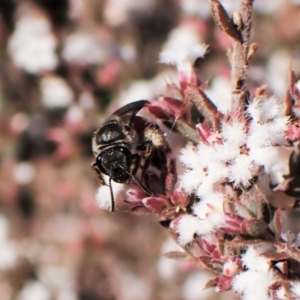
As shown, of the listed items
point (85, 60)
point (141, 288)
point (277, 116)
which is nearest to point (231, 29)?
point (277, 116)

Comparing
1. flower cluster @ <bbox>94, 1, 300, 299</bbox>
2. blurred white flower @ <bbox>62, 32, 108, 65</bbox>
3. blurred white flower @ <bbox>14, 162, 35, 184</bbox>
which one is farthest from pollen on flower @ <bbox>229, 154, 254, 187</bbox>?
blurred white flower @ <bbox>14, 162, 35, 184</bbox>

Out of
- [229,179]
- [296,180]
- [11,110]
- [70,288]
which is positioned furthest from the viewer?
[11,110]

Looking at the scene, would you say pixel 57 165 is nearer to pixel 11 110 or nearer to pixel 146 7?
pixel 11 110

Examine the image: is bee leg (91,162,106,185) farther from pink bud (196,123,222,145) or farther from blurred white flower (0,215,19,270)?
blurred white flower (0,215,19,270)

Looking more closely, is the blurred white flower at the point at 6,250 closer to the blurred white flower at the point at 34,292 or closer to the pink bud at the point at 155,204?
the blurred white flower at the point at 34,292

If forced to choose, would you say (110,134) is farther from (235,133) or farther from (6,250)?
(6,250)

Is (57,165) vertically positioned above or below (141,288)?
above
